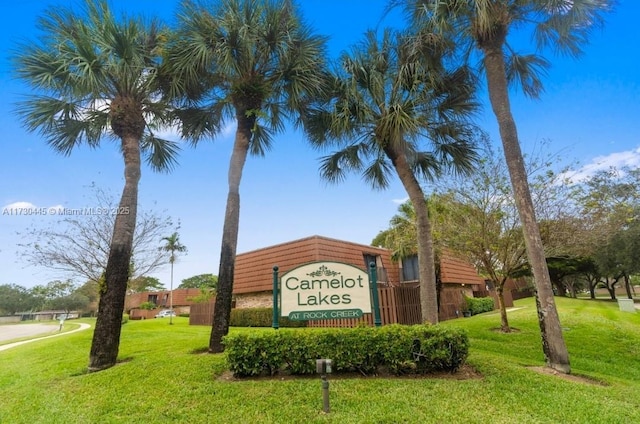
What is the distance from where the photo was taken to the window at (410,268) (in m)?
18.3

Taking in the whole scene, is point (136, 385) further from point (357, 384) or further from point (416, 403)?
point (416, 403)

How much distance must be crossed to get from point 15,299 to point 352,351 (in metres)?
81.3

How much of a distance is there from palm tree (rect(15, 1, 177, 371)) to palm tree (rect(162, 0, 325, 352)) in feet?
2.96

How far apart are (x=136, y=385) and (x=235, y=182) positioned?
4.54 meters

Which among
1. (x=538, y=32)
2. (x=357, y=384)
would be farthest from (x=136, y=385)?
(x=538, y=32)

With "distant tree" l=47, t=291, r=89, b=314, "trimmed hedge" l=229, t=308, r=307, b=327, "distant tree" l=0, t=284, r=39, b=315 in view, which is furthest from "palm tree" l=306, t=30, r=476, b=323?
"distant tree" l=0, t=284, r=39, b=315

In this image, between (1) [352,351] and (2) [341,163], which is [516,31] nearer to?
(2) [341,163]

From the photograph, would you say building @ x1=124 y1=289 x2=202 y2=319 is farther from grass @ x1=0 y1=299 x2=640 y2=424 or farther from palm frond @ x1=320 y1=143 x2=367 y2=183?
grass @ x1=0 y1=299 x2=640 y2=424

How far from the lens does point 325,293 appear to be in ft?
18.2

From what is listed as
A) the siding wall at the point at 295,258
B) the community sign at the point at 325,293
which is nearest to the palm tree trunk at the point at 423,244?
the community sign at the point at 325,293

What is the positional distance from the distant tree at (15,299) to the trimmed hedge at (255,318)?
6590 cm

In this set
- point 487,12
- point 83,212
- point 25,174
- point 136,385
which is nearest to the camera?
point 136,385

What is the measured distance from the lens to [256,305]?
17.4m

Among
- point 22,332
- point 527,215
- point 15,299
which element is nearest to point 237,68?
point 527,215
